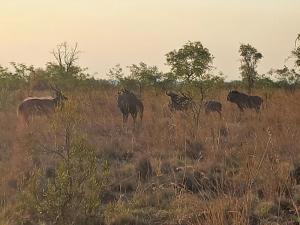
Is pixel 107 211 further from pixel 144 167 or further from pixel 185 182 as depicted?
pixel 144 167

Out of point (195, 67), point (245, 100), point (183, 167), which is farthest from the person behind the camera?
point (245, 100)

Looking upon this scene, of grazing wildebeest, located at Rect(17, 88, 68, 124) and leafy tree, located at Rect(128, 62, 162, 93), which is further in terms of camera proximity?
Answer: leafy tree, located at Rect(128, 62, 162, 93)

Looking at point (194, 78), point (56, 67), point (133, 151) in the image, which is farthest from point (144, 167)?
point (56, 67)

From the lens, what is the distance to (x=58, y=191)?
19.1ft

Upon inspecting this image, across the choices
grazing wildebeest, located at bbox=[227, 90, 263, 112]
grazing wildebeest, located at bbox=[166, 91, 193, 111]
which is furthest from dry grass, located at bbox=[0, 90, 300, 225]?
grazing wildebeest, located at bbox=[227, 90, 263, 112]

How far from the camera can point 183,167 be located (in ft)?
28.6

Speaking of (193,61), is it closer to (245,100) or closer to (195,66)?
(195,66)

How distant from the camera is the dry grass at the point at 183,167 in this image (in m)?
6.68

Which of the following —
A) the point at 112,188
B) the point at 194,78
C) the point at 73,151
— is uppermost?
the point at 194,78

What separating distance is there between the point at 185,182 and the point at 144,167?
1304mm

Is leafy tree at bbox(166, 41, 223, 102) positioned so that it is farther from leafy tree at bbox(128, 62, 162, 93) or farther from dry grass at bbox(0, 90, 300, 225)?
leafy tree at bbox(128, 62, 162, 93)

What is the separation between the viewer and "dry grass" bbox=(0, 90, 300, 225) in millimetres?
6680

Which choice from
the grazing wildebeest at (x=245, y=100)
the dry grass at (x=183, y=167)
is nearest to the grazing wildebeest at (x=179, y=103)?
the dry grass at (x=183, y=167)

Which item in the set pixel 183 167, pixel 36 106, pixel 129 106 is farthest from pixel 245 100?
pixel 183 167
